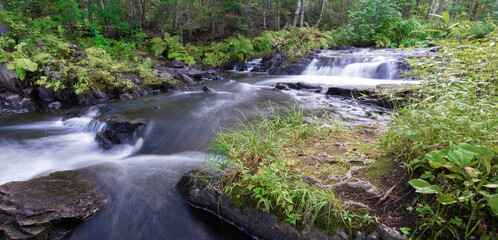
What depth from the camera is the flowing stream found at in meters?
2.91

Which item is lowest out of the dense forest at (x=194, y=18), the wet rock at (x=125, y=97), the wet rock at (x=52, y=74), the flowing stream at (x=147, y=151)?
the flowing stream at (x=147, y=151)

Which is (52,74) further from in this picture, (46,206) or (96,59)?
(46,206)

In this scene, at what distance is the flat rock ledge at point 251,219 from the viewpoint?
1832mm

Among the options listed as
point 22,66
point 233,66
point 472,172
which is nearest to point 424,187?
point 472,172

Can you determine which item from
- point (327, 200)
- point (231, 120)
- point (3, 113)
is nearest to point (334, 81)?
point (231, 120)

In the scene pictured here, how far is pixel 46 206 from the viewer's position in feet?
9.16

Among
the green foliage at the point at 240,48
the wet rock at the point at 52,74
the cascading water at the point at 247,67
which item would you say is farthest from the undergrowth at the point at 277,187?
the green foliage at the point at 240,48

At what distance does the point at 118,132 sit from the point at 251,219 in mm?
4125

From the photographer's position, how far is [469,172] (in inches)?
52.6

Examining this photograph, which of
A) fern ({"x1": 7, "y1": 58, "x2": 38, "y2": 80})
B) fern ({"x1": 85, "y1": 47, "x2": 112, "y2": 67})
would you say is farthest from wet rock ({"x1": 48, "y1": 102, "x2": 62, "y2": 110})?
fern ({"x1": 85, "y1": 47, "x2": 112, "y2": 67})

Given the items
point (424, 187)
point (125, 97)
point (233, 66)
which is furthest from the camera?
point (233, 66)

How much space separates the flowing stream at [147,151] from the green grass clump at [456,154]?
0.84 metres

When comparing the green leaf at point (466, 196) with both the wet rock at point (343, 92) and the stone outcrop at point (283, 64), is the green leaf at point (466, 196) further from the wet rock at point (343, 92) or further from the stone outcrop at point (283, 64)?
the stone outcrop at point (283, 64)

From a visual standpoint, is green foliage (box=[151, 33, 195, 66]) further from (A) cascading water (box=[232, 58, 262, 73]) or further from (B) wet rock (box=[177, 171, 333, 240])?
(B) wet rock (box=[177, 171, 333, 240])
